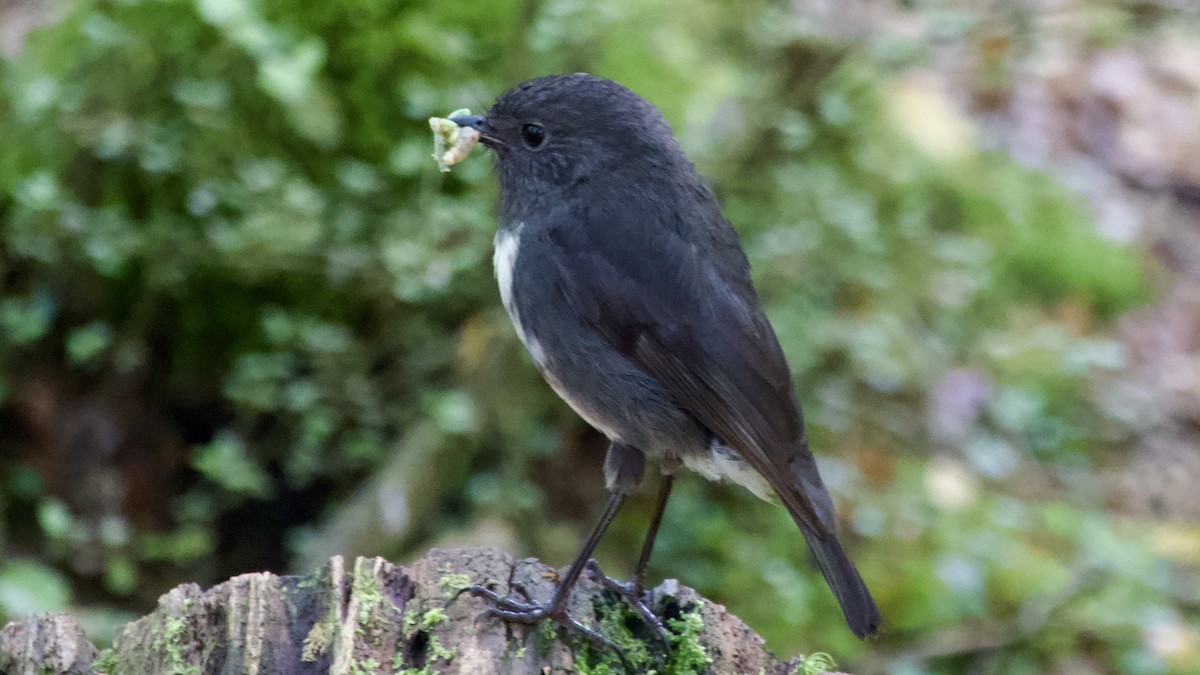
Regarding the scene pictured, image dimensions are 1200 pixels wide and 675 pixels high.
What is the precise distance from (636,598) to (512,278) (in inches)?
32.2

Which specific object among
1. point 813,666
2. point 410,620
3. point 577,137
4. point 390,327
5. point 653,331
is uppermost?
point 390,327

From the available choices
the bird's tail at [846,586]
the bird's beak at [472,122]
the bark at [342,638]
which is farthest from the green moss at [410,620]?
the bird's beak at [472,122]

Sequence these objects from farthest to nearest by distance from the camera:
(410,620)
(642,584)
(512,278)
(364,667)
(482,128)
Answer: (482,128) → (512,278) → (642,584) → (410,620) → (364,667)

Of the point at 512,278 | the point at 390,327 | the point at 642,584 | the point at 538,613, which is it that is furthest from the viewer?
the point at 390,327

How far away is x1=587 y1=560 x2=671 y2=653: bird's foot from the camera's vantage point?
2605 mm

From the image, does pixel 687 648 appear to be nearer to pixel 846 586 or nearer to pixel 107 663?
pixel 846 586

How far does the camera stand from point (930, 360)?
4.94 metres

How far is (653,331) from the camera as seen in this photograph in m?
2.95

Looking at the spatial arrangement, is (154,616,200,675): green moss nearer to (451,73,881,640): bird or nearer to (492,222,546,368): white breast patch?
(451,73,881,640): bird

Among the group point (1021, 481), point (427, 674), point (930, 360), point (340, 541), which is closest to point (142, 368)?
point (340, 541)

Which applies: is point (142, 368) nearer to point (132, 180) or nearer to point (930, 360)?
point (132, 180)

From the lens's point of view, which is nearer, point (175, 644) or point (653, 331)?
point (175, 644)

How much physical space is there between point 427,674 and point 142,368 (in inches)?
101

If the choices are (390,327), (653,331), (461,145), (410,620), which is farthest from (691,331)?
(390,327)
